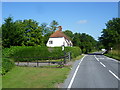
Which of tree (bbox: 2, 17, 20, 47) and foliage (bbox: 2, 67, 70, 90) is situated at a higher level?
tree (bbox: 2, 17, 20, 47)

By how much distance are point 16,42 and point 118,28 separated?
5630 centimetres

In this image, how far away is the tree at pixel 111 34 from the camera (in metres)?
77.4

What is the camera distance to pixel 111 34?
3091 inches

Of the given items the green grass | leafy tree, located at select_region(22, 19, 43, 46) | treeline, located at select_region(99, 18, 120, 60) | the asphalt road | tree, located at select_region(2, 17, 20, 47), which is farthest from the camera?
treeline, located at select_region(99, 18, 120, 60)

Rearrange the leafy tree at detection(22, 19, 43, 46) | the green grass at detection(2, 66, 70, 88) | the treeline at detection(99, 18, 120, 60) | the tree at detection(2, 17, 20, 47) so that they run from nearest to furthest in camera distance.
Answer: the green grass at detection(2, 66, 70, 88) < the tree at detection(2, 17, 20, 47) < the leafy tree at detection(22, 19, 43, 46) < the treeline at detection(99, 18, 120, 60)

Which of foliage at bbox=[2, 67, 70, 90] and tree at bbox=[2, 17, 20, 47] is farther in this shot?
tree at bbox=[2, 17, 20, 47]

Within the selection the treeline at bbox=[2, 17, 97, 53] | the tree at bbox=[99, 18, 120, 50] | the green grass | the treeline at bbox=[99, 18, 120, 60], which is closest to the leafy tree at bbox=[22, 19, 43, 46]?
the treeline at bbox=[2, 17, 97, 53]

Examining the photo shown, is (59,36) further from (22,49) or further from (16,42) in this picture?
(22,49)

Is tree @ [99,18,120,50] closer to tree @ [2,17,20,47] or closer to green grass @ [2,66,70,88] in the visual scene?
tree @ [2,17,20,47]

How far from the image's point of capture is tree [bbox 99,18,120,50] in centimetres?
7742

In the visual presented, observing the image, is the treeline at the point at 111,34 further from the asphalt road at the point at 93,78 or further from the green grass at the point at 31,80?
the green grass at the point at 31,80

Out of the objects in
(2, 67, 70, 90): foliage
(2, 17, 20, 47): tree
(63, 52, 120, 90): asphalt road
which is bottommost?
(63, 52, 120, 90): asphalt road


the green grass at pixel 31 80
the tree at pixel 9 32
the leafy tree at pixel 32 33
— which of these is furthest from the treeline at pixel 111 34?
the green grass at pixel 31 80

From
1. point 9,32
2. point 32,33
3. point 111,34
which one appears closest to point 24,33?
point 32,33
